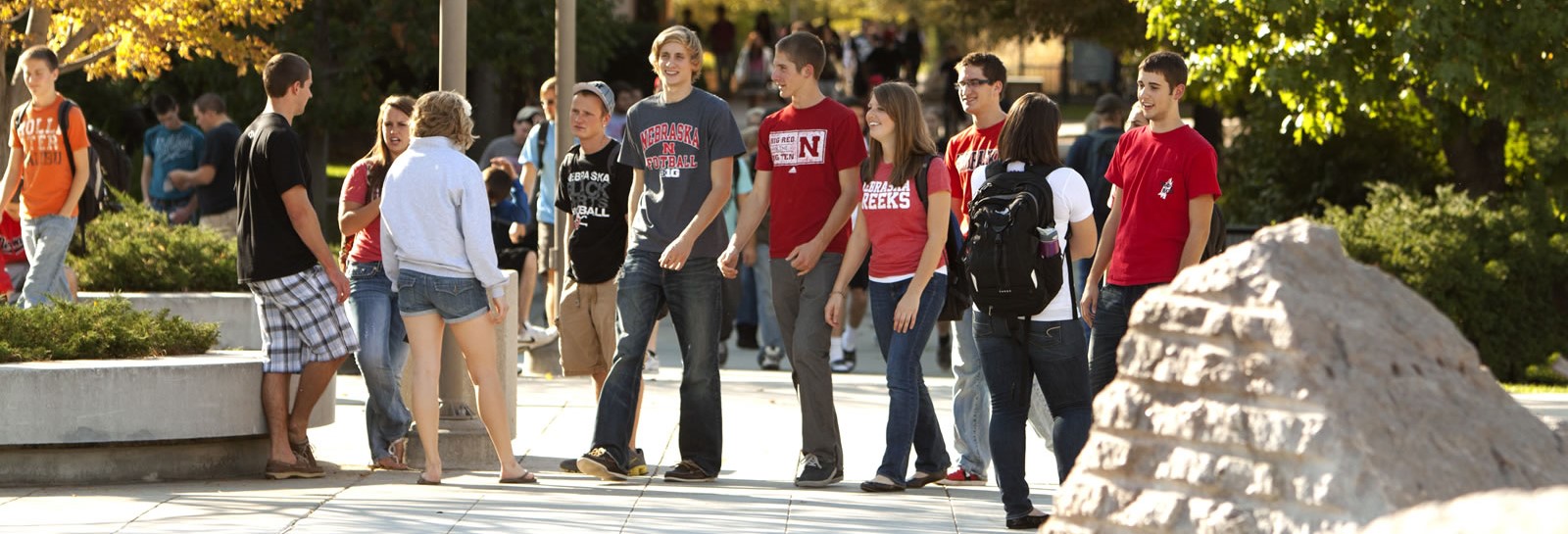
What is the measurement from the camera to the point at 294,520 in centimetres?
640

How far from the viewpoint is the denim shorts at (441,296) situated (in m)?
7.00

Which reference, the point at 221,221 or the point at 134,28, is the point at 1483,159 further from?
the point at 134,28

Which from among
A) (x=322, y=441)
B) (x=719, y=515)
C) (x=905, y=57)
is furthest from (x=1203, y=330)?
(x=905, y=57)

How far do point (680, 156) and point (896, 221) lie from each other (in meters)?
0.89

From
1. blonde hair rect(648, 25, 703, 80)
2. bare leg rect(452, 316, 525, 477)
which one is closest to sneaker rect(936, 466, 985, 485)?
bare leg rect(452, 316, 525, 477)

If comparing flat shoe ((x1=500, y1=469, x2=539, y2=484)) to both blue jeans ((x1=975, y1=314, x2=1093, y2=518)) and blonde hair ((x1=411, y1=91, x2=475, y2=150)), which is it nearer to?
blonde hair ((x1=411, y1=91, x2=475, y2=150))

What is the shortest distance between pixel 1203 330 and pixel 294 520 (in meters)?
3.50

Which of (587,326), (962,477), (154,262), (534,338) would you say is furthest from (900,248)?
(154,262)

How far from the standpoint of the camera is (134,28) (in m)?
10.5

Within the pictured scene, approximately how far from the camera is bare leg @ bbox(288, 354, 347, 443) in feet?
24.8

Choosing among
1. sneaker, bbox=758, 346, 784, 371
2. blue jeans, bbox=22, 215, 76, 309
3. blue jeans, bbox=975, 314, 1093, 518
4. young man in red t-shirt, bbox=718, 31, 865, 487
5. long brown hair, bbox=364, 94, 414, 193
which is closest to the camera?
blue jeans, bbox=975, 314, 1093, 518

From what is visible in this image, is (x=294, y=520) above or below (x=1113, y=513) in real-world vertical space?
below

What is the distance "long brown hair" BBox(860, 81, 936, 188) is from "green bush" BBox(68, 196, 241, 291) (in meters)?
5.27

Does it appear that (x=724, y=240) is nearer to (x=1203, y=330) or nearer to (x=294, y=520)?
(x=294, y=520)
